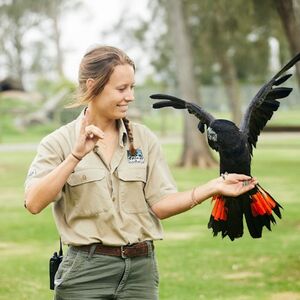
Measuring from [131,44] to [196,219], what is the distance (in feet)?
126

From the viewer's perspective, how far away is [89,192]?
3541mm

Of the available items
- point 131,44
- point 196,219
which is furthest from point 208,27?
point 131,44

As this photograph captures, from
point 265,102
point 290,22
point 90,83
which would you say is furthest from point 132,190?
point 290,22

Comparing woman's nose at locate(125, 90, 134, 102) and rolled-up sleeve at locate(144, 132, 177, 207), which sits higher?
woman's nose at locate(125, 90, 134, 102)

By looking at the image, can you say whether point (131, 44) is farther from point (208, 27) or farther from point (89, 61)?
point (89, 61)

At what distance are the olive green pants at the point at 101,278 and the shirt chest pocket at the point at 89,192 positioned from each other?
18cm

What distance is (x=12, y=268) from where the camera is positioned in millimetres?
8727

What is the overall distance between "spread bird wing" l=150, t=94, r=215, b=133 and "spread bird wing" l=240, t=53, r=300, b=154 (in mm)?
302

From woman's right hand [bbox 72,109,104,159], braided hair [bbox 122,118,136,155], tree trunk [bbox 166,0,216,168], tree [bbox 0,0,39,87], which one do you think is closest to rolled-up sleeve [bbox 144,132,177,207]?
braided hair [bbox 122,118,136,155]

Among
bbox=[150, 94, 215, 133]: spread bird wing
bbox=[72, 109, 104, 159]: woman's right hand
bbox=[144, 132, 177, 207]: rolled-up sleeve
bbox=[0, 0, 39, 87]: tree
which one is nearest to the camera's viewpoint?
bbox=[72, 109, 104, 159]: woman's right hand

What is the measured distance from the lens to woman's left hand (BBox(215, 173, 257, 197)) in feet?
10.8

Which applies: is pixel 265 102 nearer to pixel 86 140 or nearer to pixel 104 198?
pixel 104 198

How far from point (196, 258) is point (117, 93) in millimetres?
5861

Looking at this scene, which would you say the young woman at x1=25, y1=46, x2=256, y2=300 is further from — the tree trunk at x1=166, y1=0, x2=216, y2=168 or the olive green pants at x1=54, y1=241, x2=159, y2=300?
the tree trunk at x1=166, y1=0, x2=216, y2=168
